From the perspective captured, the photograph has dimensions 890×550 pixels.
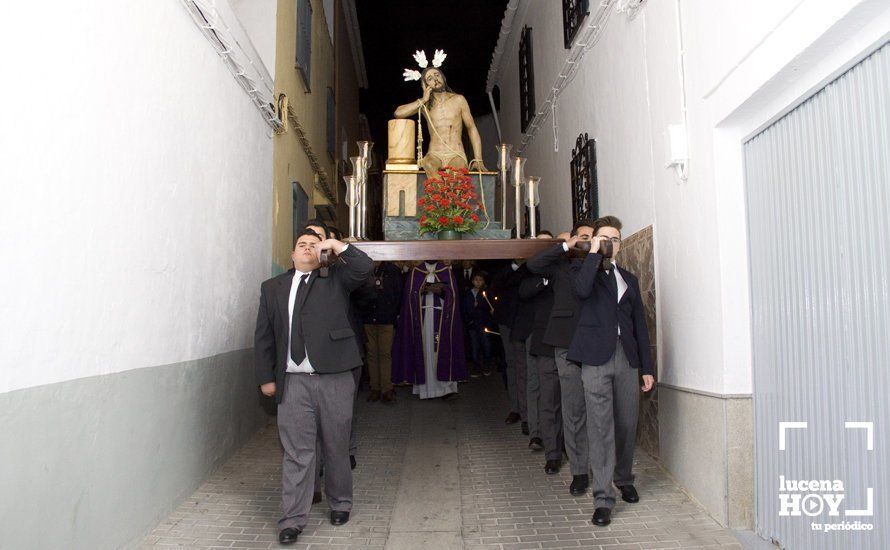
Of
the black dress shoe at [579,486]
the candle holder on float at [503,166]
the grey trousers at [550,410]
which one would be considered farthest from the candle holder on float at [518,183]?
the black dress shoe at [579,486]

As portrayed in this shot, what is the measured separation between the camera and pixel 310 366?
3979 millimetres

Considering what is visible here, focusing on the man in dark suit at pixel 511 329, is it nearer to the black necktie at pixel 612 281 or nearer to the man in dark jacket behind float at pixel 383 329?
the man in dark jacket behind float at pixel 383 329

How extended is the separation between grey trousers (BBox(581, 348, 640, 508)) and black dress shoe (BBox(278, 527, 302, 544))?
178 cm

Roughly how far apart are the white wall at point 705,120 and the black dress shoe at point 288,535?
2580mm

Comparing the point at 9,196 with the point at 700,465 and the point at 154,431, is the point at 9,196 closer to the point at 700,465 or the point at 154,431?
the point at 154,431

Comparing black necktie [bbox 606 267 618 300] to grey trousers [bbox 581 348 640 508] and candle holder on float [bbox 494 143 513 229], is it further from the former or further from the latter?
candle holder on float [bbox 494 143 513 229]

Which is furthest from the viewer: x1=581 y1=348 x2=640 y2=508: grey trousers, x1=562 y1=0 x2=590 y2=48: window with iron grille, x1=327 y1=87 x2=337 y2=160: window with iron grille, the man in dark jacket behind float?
x1=327 y1=87 x2=337 y2=160: window with iron grille

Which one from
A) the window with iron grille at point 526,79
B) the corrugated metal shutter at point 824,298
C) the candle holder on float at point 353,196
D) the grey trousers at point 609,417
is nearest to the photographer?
the corrugated metal shutter at point 824,298

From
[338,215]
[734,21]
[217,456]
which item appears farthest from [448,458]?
[338,215]

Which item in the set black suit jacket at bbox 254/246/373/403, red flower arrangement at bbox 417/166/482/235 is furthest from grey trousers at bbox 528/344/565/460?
black suit jacket at bbox 254/246/373/403

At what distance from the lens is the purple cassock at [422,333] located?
827 centimetres

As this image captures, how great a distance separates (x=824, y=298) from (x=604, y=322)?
1.38 metres

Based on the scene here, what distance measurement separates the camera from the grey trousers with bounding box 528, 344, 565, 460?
5.21 meters

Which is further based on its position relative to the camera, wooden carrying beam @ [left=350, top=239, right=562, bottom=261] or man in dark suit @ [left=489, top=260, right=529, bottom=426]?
man in dark suit @ [left=489, top=260, right=529, bottom=426]
